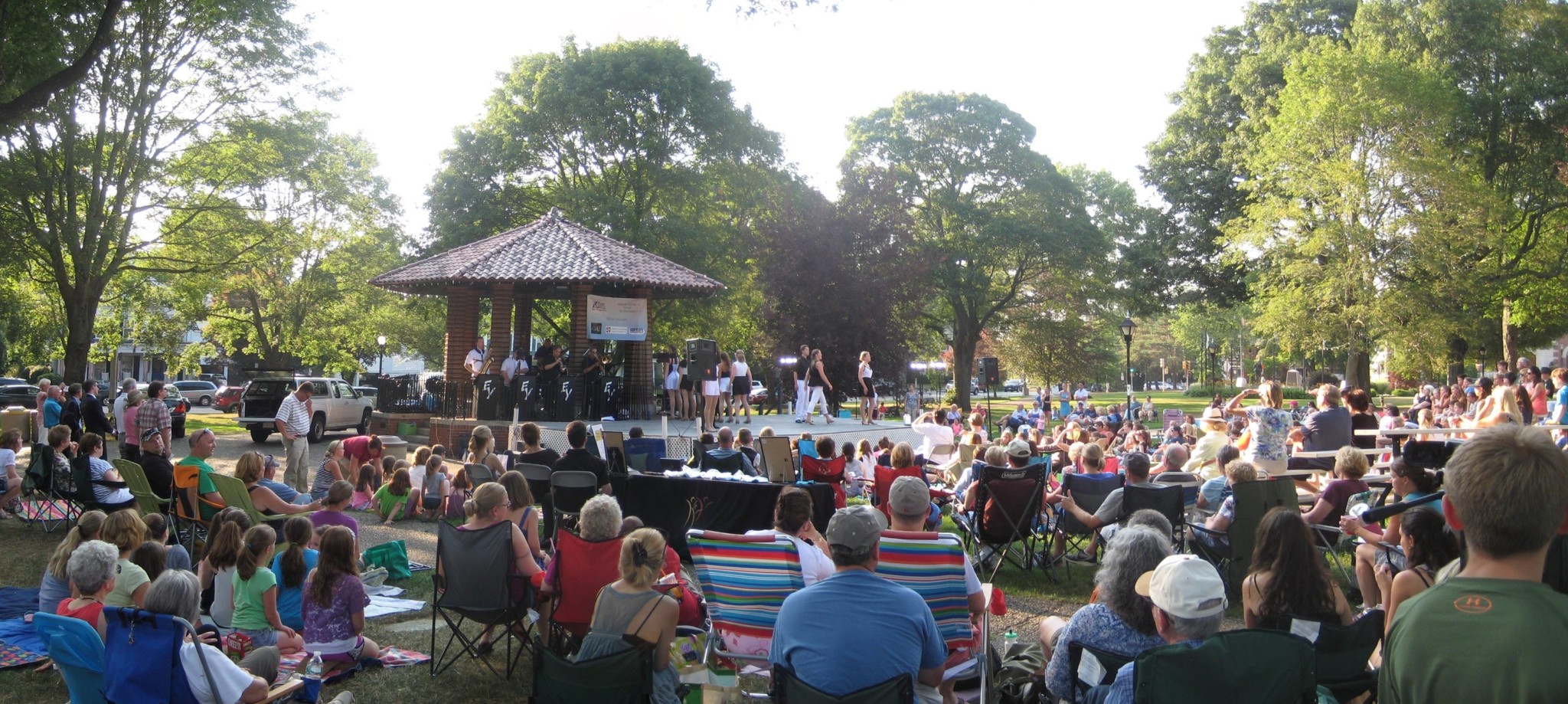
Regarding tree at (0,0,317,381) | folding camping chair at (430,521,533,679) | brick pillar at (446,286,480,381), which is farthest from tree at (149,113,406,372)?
folding camping chair at (430,521,533,679)

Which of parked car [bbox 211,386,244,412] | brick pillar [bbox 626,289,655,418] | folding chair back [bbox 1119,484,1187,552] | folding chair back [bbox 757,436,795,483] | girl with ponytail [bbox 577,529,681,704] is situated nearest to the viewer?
girl with ponytail [bbox 577,529,681,704]

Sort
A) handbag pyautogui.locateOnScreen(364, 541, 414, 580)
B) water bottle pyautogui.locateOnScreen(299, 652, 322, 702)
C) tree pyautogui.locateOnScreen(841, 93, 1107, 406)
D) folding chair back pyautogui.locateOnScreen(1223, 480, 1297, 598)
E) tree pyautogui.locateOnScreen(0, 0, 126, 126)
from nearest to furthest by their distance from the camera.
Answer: water bottle pyautogui.locateOnScreen(299, 652, 322, 702), folding chair back pyautogui.locateOnScreen(1223, 480, 1297, 598), handbag pyautogui.locateOnScreen(364, 541, 414, 580), tree pyautogui.locateOnScreen(0, 0, 126, 126), tree pyautogui.locateOnScreen(841, 93, 1107, 406)

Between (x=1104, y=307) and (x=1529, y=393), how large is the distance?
25578 millimetres

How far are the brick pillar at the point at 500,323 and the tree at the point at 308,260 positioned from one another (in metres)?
9.30

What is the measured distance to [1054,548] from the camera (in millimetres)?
8672

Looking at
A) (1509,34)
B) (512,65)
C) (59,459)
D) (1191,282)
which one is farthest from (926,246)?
(59,459)

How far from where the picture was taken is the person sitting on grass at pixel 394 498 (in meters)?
11.4

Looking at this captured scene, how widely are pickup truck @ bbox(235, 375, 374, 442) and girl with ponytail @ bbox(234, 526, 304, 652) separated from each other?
16386 mm

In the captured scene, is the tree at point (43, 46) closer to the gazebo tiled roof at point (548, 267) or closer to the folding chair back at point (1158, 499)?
the gazebo tiled roof at point (548, 267)

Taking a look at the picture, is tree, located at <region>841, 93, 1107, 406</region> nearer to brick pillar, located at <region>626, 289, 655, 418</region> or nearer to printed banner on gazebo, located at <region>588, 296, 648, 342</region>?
brick pillar, located at <region>626, 289, 655, 418</region>

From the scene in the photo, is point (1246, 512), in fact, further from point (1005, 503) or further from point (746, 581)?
point (746, 581)

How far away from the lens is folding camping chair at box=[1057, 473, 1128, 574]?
814 centimetres

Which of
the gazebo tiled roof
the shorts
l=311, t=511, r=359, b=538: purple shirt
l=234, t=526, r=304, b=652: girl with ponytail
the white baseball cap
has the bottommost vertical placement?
the shorts

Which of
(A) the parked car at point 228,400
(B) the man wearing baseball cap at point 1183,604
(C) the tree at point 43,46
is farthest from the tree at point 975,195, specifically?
(B) the man wearing baseball cap at point 1183,604
